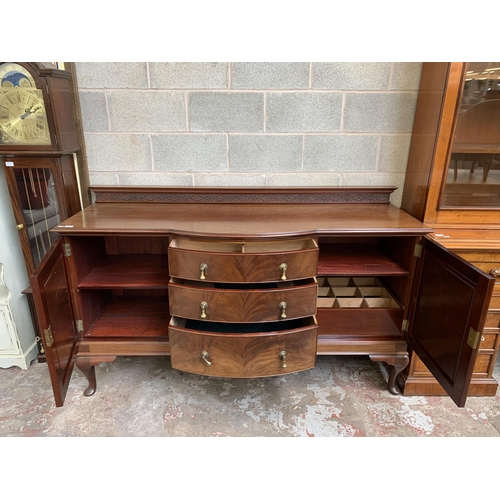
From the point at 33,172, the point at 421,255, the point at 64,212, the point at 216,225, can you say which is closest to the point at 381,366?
the point at 421,255

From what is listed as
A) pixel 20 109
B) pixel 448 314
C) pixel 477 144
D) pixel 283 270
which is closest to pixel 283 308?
pixel 283 270

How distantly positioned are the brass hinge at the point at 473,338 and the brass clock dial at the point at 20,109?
6.37ft

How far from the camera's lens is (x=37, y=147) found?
1.64 m

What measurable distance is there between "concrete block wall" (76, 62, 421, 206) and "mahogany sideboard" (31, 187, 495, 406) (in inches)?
4.8

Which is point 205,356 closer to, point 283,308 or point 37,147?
point 283,308

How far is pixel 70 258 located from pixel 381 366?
173 centimetres

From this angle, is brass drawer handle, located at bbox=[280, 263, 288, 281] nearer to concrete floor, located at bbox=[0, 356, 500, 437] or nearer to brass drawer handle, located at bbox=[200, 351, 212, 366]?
brass drawer handle, located at bbox=[200, 351, 212, 366]

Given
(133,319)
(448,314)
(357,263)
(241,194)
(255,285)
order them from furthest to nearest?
(241,194), (133,319), (357,263), (255,285), (448,314)

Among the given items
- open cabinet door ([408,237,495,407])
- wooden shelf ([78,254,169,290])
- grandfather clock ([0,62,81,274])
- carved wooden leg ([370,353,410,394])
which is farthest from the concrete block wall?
carved wooden leg ([370,353,410,394])

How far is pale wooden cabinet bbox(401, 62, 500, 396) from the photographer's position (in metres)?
1.54

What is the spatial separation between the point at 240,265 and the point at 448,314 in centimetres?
83

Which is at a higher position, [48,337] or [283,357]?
[48,337]

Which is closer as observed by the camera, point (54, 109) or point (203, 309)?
point (203, 309)

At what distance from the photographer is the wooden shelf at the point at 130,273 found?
1591mm
